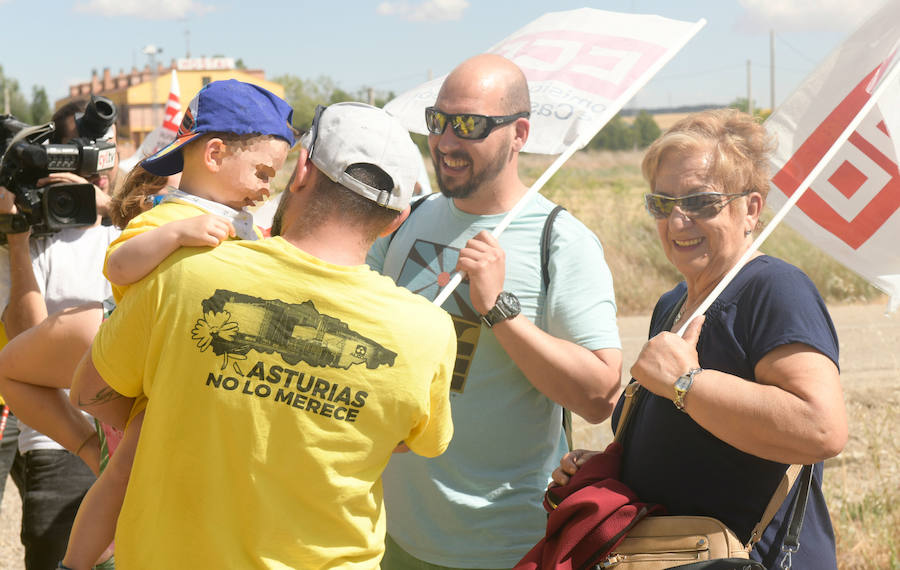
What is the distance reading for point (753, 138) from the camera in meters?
2.48

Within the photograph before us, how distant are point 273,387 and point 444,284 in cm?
116

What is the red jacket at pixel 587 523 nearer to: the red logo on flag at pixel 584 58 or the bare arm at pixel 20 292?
the red logo on flag at pixel 584 58

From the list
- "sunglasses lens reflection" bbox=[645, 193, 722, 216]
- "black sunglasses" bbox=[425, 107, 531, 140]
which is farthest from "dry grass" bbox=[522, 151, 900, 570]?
"black sunglasses" bbox=[425, 107, 531, 140]

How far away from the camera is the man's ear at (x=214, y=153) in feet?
7.58

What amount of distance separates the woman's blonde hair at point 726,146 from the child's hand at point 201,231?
126 cm

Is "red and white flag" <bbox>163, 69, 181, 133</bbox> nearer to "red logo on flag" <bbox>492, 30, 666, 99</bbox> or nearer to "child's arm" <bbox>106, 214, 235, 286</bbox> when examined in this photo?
"red logo on flag" <bbox>492, 30, 666, 99</bbox>

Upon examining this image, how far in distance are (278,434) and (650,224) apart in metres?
14.1

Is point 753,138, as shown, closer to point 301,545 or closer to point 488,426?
point 488,426

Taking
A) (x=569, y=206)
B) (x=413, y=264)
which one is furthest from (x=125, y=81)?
(x=413, y=264)

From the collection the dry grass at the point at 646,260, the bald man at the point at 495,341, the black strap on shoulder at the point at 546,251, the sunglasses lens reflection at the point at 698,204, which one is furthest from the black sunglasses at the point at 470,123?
the dry grass at the point at 646,260

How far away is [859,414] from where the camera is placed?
692cm

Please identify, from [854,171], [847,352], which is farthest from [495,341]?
[847,352]

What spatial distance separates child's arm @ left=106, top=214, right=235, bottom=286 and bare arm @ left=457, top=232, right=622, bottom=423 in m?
0.76

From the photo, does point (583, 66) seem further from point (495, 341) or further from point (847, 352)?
point (847, 352)
